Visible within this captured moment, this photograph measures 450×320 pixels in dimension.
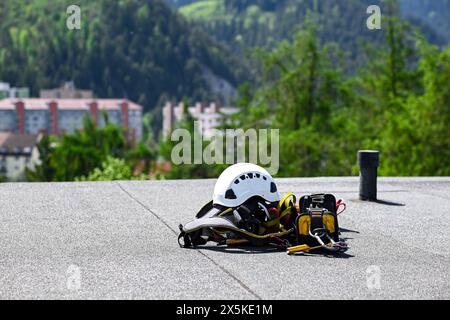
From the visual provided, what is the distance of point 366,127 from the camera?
4659 centimetres

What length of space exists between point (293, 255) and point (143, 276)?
6.00 feet

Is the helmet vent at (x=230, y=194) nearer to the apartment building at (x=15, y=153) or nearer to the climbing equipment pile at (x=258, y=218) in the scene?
the climbing equipment pile at (x=258, y=218)

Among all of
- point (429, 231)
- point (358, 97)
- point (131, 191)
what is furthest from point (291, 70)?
point (429, 231)

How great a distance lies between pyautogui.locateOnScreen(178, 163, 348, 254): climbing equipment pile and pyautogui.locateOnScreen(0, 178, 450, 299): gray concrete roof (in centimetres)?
26

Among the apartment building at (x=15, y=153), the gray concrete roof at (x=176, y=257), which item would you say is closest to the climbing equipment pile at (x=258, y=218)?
the gray concrete roof at (x=176, y=257)

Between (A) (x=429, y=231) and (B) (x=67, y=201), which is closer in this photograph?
(A) (x=429, y=231)

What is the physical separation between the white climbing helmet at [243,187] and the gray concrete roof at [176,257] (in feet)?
2.02

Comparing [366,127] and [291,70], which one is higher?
[291,70]

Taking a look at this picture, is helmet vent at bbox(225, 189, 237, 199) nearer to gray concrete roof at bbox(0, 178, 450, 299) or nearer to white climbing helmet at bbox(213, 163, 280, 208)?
white climbing helmet at bbox(213, 163, 280, 208)

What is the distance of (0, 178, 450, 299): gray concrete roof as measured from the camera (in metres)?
6.55

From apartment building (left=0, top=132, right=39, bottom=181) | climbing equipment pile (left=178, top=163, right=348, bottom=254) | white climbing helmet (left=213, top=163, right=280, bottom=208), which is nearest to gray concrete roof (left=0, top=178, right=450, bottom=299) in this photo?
climbing equipment pile (left=178, top=163, right=348, bottom=254)

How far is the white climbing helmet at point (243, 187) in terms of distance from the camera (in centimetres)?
888
